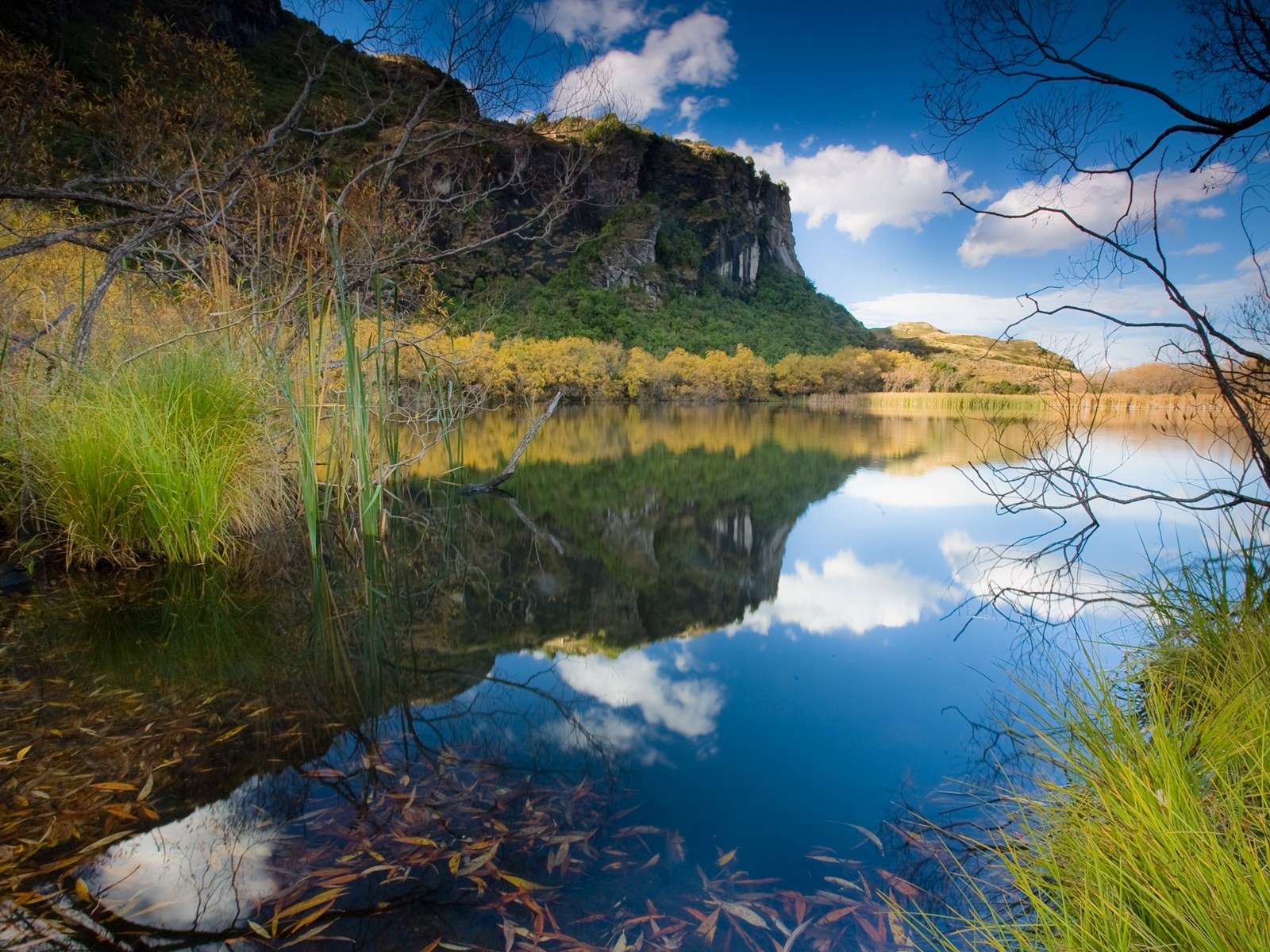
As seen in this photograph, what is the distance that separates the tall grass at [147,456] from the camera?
3760 millimetres

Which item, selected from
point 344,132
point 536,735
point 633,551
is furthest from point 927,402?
point 536,735

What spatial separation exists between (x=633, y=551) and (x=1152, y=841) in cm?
481

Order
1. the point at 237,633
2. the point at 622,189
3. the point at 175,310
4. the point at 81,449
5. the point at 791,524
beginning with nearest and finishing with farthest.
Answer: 1. the point at 237,633
2. the point at 81,449
3. the point at 175,310
4. the point at 791,524
5. the point at 622,189

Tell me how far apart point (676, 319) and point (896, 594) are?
65.6 m

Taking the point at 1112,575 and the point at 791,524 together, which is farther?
the point at 791,524

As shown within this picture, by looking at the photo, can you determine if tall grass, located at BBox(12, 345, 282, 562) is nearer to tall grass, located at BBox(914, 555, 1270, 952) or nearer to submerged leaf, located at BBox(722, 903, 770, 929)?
submerged leaf, located at BBox(722, 903, 770, 929)

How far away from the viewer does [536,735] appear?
7.97 ft

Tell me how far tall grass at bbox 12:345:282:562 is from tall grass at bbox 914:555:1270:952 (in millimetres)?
4250

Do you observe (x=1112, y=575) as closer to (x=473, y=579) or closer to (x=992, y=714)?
(x=992, y=714)

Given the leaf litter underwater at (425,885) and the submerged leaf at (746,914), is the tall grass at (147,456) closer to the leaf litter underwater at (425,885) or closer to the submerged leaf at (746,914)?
the leaf litter underwater at (425,885)

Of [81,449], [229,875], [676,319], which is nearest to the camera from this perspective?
[229,875]

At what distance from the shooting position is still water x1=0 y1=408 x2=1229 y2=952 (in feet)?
4.92

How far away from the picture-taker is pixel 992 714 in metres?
2.63

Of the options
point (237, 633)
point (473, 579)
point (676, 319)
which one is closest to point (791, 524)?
point (473, 579)
